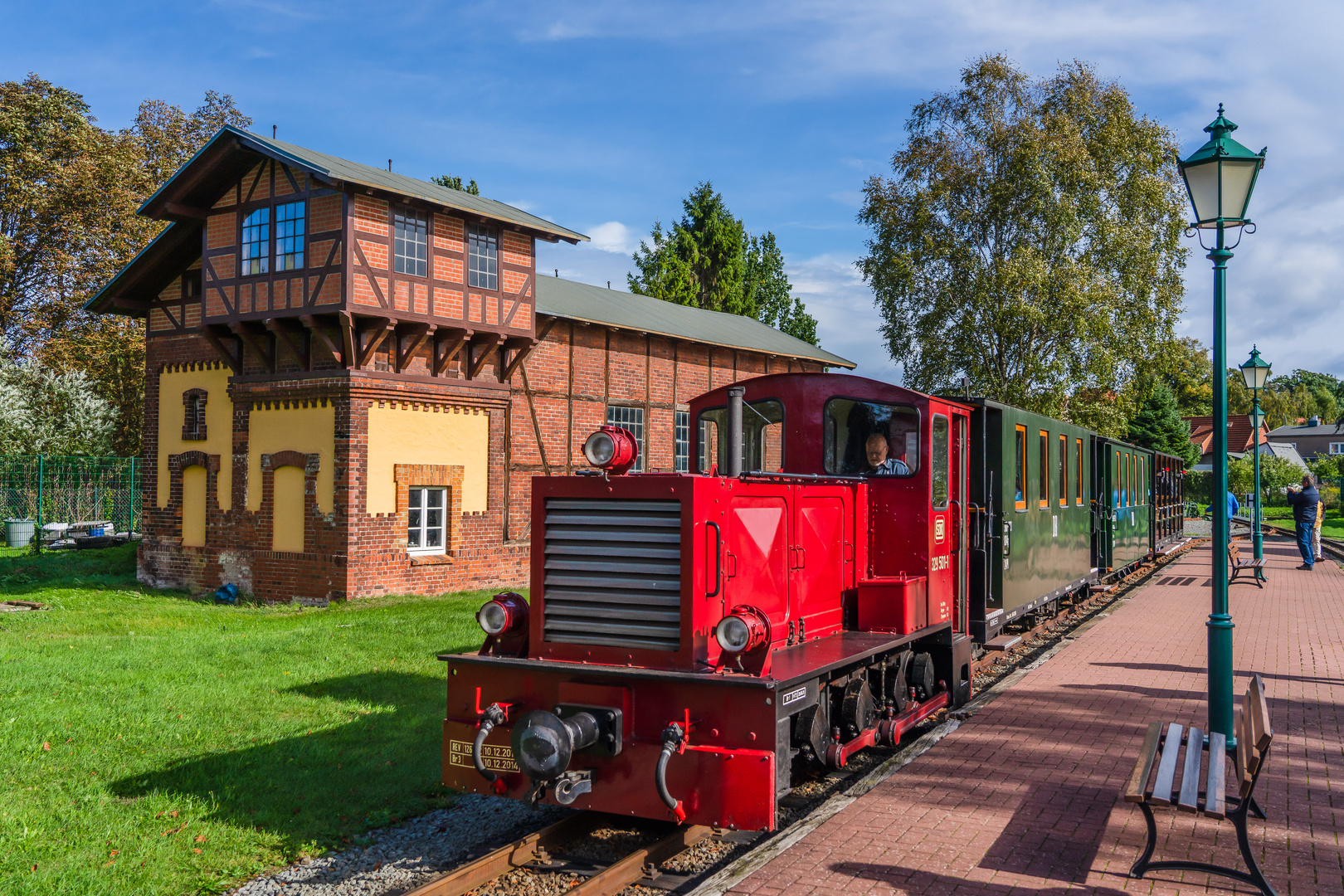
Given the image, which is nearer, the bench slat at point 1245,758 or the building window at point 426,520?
the bench slat at point 1245,758

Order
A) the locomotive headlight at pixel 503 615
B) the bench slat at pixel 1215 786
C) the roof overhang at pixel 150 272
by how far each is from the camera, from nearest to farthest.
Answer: the bench slat at pixel 1215 786
the locomotive headlight at pixel 503 615
the roof overhang at pixel 150 272

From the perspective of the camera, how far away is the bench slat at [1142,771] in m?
4.72

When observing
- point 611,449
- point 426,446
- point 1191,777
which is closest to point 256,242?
point 426,446

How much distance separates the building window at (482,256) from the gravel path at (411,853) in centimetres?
1281

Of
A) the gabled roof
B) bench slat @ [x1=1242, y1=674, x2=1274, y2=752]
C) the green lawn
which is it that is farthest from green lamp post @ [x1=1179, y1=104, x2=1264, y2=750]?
the gabled roof

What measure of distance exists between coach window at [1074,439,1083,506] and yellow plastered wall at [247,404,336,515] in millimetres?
11962

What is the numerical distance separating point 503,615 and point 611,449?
1.26 m

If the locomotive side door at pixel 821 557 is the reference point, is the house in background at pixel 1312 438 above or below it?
above

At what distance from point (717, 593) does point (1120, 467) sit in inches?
592

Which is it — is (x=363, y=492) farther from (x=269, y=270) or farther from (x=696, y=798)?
(x=696, y=798)

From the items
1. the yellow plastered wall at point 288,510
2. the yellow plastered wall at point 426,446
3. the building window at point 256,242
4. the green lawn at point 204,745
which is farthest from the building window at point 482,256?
the green lawn at point 204,745

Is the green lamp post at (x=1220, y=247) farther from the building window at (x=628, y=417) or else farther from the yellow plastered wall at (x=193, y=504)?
the yellow plastered wall at (x=193, y=504)

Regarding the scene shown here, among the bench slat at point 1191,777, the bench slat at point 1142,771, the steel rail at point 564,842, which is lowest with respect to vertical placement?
the steel rail at point 564,842

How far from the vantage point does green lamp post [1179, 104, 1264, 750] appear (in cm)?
649
